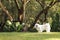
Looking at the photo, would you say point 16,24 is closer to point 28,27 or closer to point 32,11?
point 28,27

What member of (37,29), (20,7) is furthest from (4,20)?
(37,29)

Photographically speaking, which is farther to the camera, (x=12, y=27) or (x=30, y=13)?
(x=30, y=13)

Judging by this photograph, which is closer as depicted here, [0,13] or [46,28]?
[46,28]

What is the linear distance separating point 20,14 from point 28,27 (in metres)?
1.38

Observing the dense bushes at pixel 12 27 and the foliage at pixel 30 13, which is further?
the foliage at pixel 30 13

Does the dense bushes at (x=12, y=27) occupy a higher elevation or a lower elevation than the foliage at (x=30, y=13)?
lower

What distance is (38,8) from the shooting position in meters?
22.8

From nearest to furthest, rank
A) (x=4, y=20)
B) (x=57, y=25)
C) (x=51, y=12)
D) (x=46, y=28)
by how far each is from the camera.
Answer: (x=46, y=28)
(x=57, y=25)
(x=4, y=20)
(x=51, y=12)

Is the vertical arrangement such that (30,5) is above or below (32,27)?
above

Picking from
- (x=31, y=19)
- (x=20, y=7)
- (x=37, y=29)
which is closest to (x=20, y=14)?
(x=20, y=7)

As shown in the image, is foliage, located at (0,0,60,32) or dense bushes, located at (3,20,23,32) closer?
dense bushes, located at (3,20,23,32)

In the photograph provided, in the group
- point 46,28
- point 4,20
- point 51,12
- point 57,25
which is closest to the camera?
point 46,28

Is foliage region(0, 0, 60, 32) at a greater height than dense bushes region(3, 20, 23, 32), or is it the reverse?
foliage region(0, 0, 60, 32)

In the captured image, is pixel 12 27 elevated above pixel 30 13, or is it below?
below
